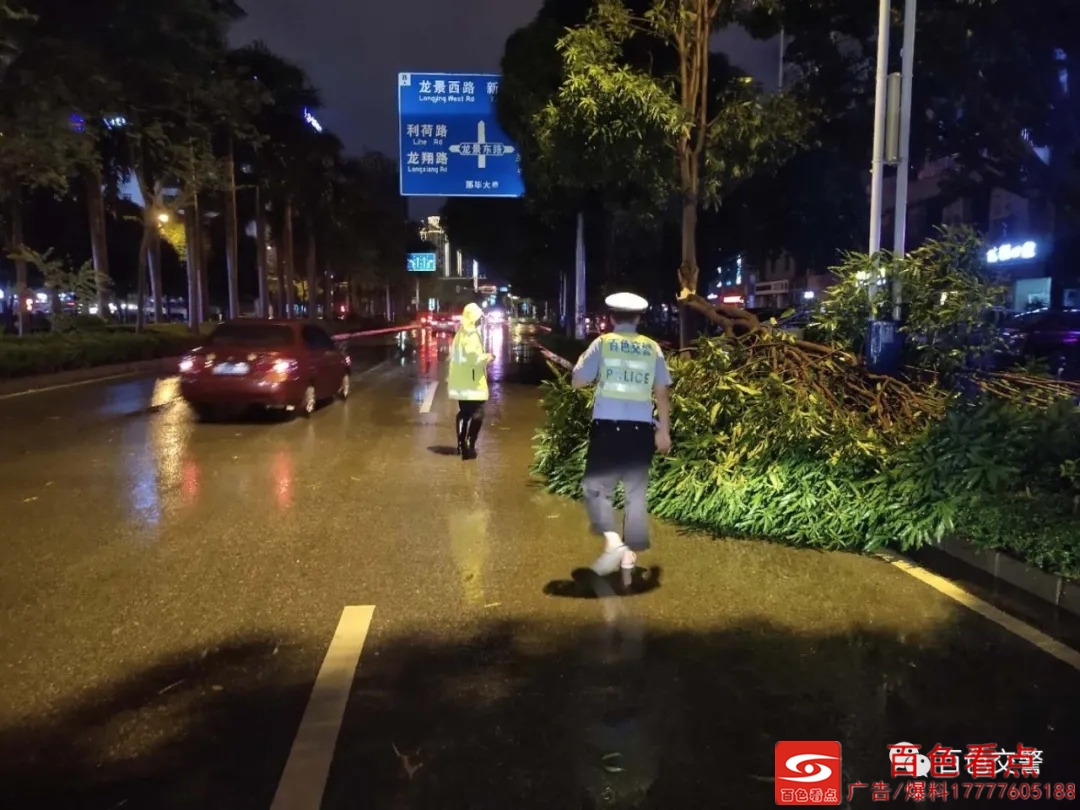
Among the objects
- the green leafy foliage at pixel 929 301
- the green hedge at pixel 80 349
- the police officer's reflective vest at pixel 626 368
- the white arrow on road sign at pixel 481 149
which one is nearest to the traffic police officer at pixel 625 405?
the police officer's reflective vest at pixel 626 368

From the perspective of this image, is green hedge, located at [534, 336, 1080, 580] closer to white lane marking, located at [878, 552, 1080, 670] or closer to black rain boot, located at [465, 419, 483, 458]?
white lane marking, located at [878, 552, 1080, 670]

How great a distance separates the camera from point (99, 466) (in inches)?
425

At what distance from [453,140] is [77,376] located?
1125 centimetres

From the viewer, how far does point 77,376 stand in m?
24.2

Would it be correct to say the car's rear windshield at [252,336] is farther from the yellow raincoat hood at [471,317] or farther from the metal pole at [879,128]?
the metal pole at [879,128]

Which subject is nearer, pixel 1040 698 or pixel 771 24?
pixel 1040 698

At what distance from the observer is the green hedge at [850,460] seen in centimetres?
663

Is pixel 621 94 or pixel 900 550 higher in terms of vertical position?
pixel 621 94

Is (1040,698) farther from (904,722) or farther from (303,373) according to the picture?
(303,373)

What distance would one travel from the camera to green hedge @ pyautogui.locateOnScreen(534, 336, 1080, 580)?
21.7 feet

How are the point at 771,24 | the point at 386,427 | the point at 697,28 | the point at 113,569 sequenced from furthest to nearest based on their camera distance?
the point at 386,427, the point at 771,24, the point at 697,28, the point at 113,569

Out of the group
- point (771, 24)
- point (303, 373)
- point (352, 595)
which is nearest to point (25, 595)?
point (352, 595)

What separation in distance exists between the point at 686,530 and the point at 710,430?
0.95 metres

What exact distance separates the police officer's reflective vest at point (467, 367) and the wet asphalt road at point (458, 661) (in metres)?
2.05
